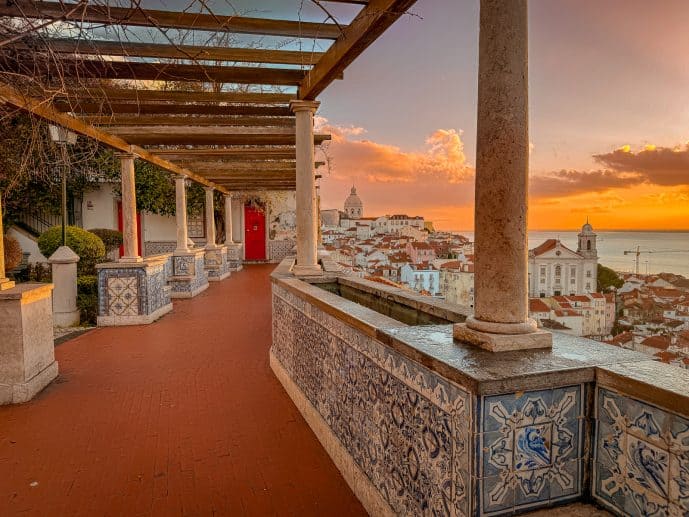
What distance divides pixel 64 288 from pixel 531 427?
8603 millimetres

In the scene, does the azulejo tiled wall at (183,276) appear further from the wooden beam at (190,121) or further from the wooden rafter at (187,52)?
the wooden rafter at (187,52)

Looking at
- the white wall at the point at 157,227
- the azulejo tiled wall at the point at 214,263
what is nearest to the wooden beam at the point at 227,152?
the azulejo tiled wall at the point at 214,263

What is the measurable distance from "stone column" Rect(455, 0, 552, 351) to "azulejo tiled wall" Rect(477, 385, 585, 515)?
306 mm

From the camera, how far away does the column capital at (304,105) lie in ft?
18.3

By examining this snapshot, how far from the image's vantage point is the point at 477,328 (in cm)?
197

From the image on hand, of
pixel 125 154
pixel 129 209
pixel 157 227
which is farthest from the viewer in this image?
pixel 157 227

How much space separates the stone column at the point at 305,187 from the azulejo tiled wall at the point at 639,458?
171 inches

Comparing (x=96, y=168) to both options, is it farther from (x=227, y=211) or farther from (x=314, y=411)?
(x=314, y=411)

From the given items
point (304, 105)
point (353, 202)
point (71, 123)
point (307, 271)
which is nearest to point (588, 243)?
point (307, 271)

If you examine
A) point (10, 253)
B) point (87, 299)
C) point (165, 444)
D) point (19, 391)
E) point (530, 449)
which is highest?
point (10, 253)

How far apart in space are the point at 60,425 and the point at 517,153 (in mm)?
4119

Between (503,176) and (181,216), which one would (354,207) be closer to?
(181,216)

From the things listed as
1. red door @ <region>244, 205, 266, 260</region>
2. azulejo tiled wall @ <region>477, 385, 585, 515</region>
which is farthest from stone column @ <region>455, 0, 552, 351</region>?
red door @ <region>244, 205, 266, 260</region>

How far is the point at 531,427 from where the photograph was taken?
1.63 m
